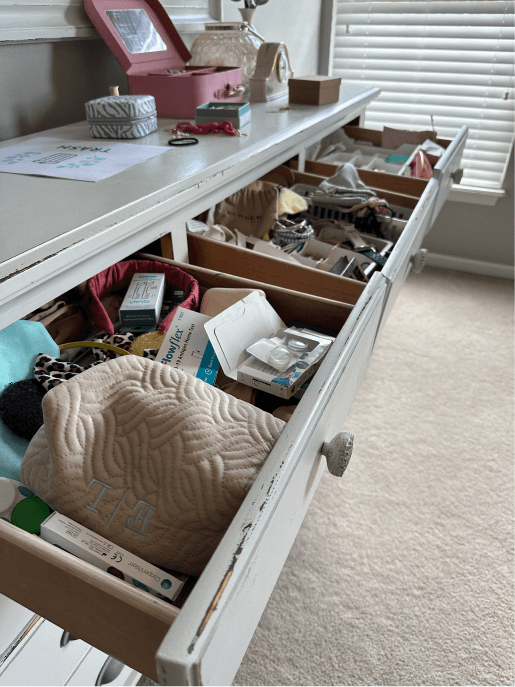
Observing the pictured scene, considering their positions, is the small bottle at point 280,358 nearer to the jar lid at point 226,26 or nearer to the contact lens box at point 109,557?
Answer: the contact lens box at point 109,557

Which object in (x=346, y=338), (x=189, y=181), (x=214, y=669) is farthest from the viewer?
(x=189, y=181)

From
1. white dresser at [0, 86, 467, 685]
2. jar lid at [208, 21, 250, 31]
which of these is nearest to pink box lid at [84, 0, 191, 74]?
jar lid at [208, 21, 250, 31]

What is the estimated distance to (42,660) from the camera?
0.71 metres

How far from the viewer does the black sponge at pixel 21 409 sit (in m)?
0.60

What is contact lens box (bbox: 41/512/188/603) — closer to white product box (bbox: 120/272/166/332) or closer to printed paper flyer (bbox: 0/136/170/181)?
white product box (bbox: 120/272/166/332)

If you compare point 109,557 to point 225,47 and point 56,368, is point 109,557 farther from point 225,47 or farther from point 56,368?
point 225,47

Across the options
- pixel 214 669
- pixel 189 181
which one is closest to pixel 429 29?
pixel 189 181

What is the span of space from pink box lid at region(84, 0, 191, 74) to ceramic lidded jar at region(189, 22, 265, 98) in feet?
0.14

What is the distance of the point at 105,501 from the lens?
474 millimetres

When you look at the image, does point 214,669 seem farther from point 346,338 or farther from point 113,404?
point 346,338

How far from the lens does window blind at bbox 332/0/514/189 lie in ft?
7.27

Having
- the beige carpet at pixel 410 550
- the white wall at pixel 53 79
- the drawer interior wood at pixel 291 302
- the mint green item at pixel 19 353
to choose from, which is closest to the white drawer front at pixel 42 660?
the mint green item at pixel 19 353

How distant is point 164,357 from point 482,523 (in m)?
1.07

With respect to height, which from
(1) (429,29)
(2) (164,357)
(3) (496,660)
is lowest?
(3) (496,660)
